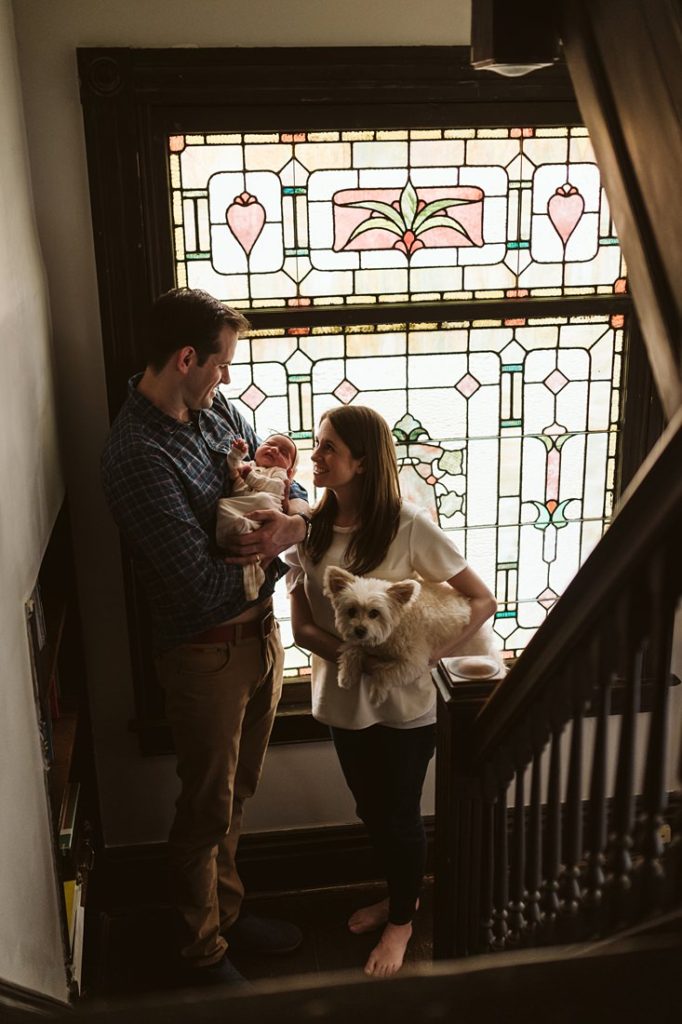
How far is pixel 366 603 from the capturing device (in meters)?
2.74

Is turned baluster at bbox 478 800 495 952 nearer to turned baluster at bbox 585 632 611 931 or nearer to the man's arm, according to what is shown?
turned baluster at bbox 585 632 611 931

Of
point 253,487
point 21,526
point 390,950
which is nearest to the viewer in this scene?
→ point 21,526

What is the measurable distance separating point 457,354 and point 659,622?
241 cm

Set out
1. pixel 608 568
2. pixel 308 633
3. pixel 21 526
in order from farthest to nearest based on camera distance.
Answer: pixel 308 633, pixel 21 526, pixel 608 568

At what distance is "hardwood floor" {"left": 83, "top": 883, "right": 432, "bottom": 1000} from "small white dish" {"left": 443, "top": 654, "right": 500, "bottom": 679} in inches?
59.5

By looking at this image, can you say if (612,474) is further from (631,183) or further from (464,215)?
(631,183)

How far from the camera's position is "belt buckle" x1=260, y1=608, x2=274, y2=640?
3.01 metres

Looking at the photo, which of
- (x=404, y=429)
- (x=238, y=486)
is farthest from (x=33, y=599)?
(x=404, y=429)

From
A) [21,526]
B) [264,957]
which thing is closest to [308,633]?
[21,526]

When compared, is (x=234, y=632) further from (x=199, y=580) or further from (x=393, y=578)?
(x=393, y=578)

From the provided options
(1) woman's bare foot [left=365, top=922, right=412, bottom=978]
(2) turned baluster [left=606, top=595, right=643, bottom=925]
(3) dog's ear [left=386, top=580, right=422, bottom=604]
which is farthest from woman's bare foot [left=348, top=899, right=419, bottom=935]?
(2) turned baluster [left=606, top=595, right=643, bottom=925]

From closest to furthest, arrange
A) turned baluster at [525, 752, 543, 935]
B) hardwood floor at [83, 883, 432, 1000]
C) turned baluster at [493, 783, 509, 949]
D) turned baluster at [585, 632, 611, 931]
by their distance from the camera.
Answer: turned baluster at [585, 632, 611, 931]
turned baluster at [525, 752, 543, 935]
turned baluster at [493, 783, 509, 949]
hardwood floor at [83, 883, 432, 1000]

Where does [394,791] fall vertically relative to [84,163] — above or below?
below

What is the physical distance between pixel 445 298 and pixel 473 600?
1.09 metres
